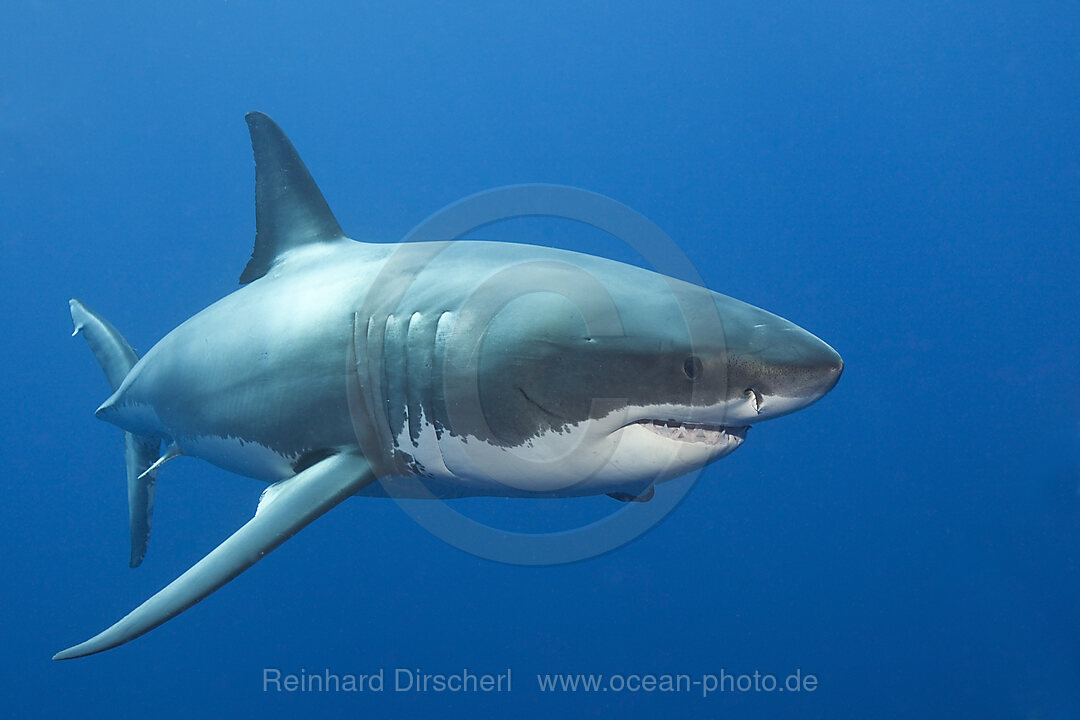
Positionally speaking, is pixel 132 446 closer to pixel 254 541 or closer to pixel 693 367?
pixel 254 541

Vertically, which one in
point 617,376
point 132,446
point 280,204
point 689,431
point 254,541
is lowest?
point 254,541

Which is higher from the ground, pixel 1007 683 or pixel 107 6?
pixel 107 6

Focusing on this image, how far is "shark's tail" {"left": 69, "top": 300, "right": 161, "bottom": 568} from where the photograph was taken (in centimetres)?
454

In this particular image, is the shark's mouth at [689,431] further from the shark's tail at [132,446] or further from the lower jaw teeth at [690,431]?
the shark's tail at [132,446]

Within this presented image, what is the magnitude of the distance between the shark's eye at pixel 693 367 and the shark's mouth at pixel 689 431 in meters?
0.20

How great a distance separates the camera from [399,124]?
100 ft

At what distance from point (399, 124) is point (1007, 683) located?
3040 centimetres

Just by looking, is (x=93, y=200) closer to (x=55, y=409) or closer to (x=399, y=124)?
(x=55, y=409)

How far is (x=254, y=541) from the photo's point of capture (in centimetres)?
209

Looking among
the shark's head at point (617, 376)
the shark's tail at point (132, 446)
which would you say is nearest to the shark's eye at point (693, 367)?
the shark's head at point (617, 376)

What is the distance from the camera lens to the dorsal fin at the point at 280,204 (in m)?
3.47

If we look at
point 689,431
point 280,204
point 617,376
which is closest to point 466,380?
point 617,376

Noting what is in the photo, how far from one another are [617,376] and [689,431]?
0.29m

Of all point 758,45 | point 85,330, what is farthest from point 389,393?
point 758,45
